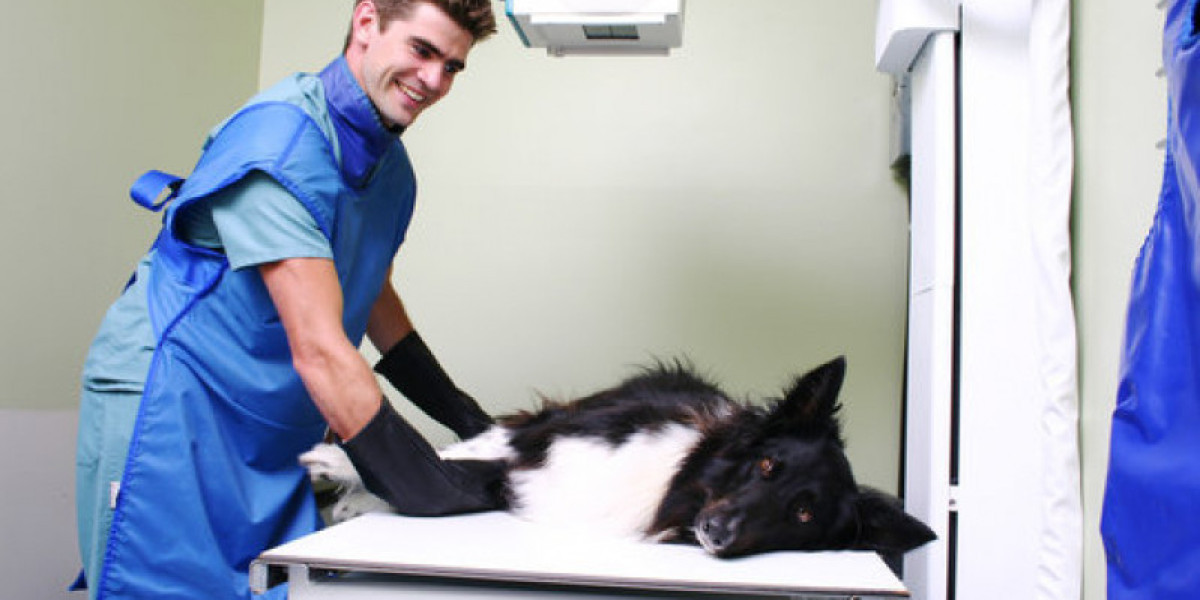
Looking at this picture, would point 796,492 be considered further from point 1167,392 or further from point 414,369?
point 414,369

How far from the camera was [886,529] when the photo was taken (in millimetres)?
1522

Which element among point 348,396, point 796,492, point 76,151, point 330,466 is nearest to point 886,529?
point 796,492

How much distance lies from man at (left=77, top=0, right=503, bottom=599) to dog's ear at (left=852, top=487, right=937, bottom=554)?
69 centimetres

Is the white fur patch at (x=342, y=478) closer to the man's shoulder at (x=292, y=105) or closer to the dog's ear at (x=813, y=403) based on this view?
the man's shoulder at (x=292, y=105)

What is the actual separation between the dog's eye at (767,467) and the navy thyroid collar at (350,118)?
1.01m

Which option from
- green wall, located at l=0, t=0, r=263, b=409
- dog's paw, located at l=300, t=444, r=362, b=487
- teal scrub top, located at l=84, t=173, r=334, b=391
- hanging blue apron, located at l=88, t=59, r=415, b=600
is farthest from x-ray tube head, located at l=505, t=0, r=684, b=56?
green wall, located at l=0, t=0, r=263, b=409

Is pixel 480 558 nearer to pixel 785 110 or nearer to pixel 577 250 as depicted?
pixel 577 250

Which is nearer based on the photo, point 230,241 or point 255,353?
point 230,241

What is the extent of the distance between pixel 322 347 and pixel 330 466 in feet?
1.06

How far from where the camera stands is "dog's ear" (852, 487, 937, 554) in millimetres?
1512

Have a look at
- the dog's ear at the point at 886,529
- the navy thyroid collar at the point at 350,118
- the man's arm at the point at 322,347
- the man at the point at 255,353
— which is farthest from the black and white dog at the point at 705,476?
the navy thyroid collar at the point at 350,118

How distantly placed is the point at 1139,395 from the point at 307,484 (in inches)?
59.0

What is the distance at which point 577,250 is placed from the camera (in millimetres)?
2945

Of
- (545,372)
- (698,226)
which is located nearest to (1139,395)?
(698,226)
